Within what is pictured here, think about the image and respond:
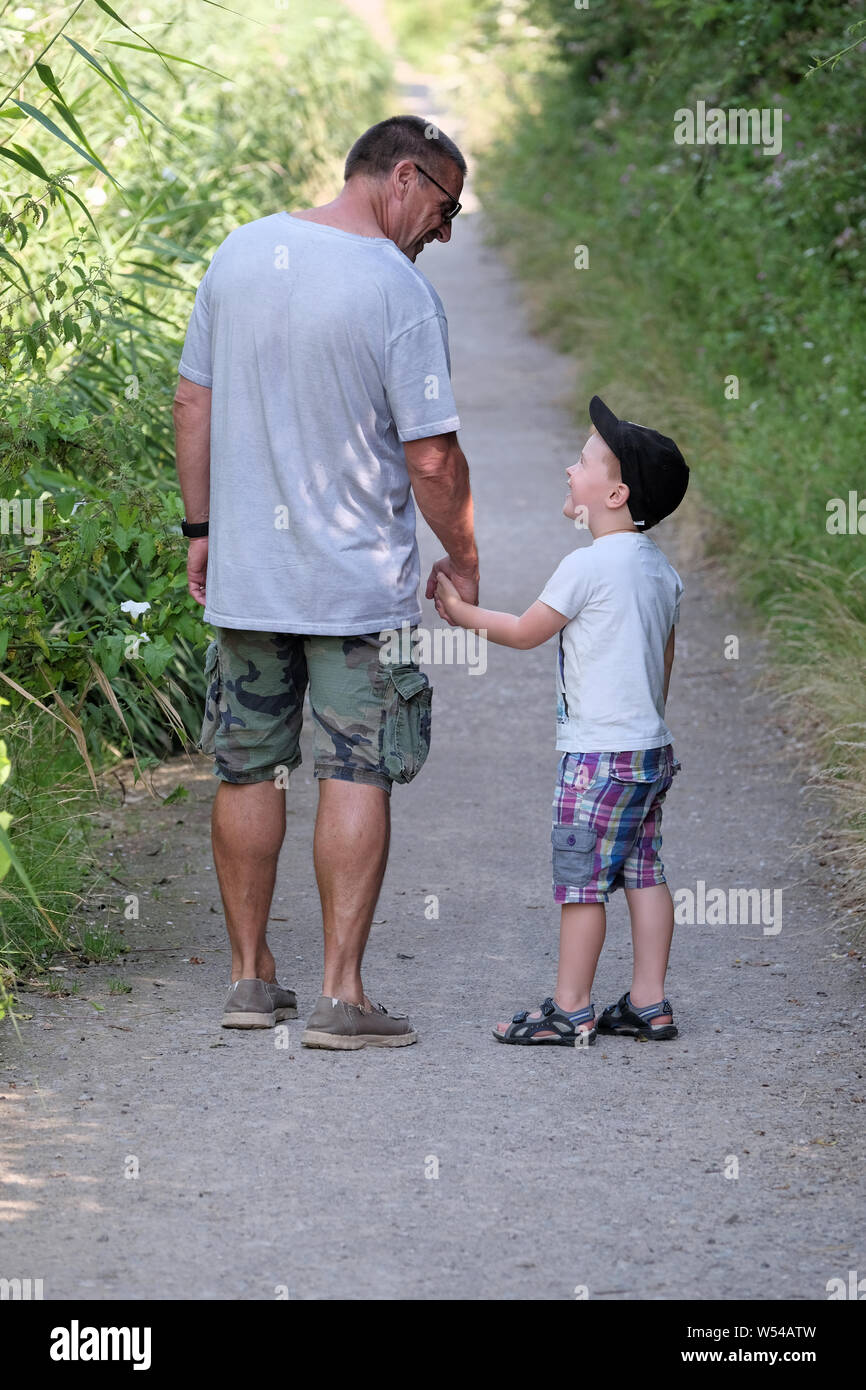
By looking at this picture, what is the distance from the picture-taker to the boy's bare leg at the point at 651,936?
3721 mm

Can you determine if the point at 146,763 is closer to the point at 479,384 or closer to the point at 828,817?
the point at 828,817

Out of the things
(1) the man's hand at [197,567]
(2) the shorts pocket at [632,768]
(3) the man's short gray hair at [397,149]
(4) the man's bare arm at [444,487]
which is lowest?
(2) the shorts pocket at [632,768]

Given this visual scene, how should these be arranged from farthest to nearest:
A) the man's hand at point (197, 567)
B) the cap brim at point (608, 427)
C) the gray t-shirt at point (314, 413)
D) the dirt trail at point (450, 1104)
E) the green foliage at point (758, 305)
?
the green foliage at point (758, 305) < the man's hand at point (197, 567) < the cap brim at point (608, 427) < the gray t-shirt at point (314, 413) < the dirt trail at point (450, 1104)

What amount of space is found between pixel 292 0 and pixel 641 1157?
1549 centimetres

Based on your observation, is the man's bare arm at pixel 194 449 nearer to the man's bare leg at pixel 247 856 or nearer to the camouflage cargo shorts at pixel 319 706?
the camouflage cargo shorts at pixel 319 706

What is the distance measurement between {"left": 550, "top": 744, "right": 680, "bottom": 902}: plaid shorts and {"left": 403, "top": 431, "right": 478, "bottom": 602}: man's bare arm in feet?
1.66

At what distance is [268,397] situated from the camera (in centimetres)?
350

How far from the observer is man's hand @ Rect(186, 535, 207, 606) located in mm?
3787

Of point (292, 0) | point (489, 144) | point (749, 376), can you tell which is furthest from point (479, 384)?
point (489, 144)

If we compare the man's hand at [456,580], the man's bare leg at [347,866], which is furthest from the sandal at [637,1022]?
the man's hand at [456,580]

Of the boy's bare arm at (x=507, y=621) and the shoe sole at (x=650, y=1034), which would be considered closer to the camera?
the boy's bare arm at (x=507, y=621)

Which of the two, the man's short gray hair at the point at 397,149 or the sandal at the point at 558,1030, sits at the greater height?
the man's short gray hair at the point at 397,149

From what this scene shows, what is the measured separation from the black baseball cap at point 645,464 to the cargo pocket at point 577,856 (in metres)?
0.69
